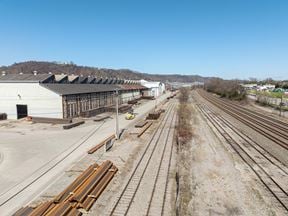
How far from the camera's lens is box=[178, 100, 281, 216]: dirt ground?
37.9ft

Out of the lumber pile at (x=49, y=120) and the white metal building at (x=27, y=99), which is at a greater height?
the white metal building at (x=27, y=99)

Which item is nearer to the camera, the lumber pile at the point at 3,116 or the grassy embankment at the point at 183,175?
the grassy embankment at the point at 183,175

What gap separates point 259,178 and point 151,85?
10013 centimetres

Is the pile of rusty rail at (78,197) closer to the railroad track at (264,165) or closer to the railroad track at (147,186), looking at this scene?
the railroad track at (147,186)

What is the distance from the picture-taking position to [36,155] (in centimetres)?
1972

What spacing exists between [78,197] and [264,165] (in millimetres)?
13233

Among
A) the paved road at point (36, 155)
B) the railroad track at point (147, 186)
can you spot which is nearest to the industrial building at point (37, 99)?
the paved road at point (36, 155)

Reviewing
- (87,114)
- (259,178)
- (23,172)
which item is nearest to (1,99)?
(87,114)

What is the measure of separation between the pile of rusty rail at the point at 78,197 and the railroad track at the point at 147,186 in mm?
1238

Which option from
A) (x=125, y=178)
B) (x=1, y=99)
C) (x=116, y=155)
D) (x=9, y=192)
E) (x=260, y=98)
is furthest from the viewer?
(x=260, y=98)

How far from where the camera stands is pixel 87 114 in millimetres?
39750

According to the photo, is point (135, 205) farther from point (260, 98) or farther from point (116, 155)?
point (260, 98)

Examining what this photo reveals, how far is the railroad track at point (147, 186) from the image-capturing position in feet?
37.5

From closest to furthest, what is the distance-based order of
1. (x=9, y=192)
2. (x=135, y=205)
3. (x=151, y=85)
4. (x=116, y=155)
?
1. (x=135, y=205)
2. (x=9, y=192)
3. (x=116, y=155)
4. (x=151, y=85)
